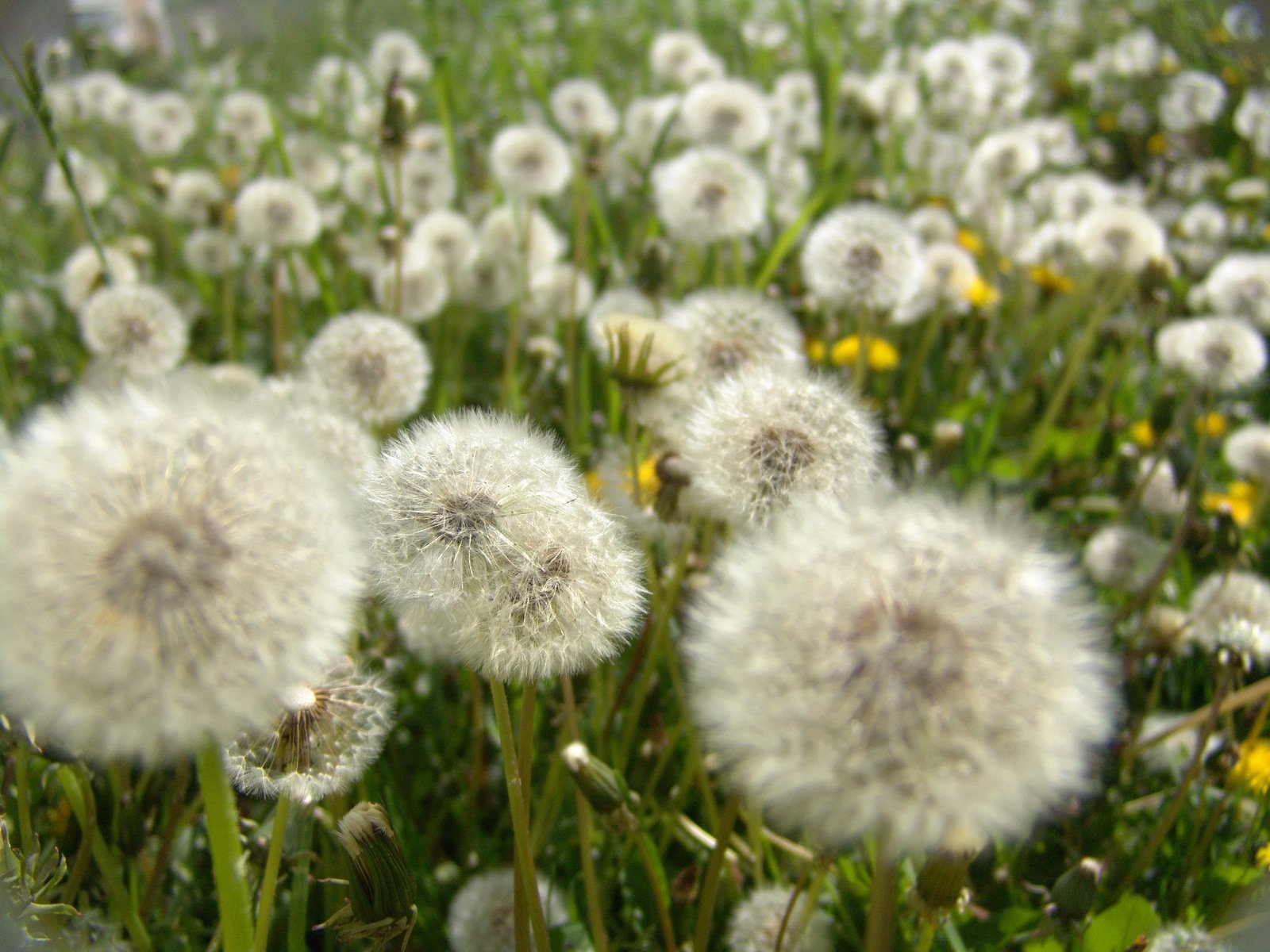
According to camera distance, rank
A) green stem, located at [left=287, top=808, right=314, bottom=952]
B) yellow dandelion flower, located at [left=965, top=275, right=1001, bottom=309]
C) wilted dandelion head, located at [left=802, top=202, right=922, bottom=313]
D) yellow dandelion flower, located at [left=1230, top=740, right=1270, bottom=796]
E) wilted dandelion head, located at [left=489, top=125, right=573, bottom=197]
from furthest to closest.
Result: 1. yellow dandelion flower, located at [left=965, top=275, right=1001, bottom=309]
2. wilted dandelion head, located at [left=489, top=125, right=573, bottom=197]
3. wilted dandelion head, located at [left=802, top=202, right=922, bottom=313]
4. yellow dandelion flower, located at [left=1230, top=740, right=1270, bottom=796]
5. green stem, located at [left=287, top=808, right=314, bottom=952]

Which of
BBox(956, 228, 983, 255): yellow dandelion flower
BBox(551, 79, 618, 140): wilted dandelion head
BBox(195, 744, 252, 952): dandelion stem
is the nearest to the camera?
BBox(195, 744, 252, 952): dandelion stem

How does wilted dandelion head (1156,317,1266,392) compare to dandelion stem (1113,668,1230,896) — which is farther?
wilted dandelion head (1156,317,1266,392)

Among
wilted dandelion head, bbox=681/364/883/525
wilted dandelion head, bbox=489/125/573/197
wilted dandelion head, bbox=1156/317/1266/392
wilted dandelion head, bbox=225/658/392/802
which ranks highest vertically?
wilted dandelion head, bbox=489/125/573/197

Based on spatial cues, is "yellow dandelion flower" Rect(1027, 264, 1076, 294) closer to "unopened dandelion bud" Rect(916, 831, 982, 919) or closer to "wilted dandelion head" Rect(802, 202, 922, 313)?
"wilted dandelion head" Rect(802, 202, 922, 313)

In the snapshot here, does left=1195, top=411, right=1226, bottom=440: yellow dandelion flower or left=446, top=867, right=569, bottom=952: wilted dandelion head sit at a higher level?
left=1195, top=411, right=1226, bottom=440: yellow dandelion flower

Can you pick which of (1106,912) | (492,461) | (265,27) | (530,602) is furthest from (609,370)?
(265,27)

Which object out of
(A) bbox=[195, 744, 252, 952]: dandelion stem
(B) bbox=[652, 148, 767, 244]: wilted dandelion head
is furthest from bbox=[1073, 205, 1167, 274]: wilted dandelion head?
(A) bbox=[195, 744, 252, 952]: dandelion stem

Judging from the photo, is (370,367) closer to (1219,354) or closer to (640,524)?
(640,524)

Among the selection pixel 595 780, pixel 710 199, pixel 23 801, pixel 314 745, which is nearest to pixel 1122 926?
pixel 595 780
